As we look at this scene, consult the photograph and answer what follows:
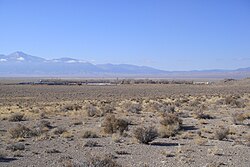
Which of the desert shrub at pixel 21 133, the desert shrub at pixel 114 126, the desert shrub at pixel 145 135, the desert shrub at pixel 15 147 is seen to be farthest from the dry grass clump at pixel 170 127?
the desert shrub at pixel 15 147

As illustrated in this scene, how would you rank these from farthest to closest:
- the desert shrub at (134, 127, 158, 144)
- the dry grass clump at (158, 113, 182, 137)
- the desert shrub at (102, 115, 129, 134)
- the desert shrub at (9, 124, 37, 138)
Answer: the desert shrub at (102, 115, 129, 134) < the dry grass clump at (158, 113, 182, 137) < the desert shrub at (9, 124, 37, 138) < the desert shrub at (134, 127, 158, 144)

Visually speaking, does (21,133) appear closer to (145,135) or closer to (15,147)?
(15,147)

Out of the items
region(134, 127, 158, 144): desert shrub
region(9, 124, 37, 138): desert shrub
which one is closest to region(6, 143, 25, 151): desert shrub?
region(9, 124, 37, 138): desert shrub

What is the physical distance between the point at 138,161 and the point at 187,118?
1525cm

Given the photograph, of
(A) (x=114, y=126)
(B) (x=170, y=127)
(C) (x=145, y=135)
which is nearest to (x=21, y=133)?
(A) (x=114, y=126)

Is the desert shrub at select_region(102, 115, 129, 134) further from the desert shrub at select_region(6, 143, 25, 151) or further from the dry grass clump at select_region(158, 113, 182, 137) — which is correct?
the desert shrub at select_region(6, 143, 25, 151)

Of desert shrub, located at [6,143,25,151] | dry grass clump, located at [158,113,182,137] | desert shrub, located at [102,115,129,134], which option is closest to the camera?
desert shrub, located at [6,143,25,151]

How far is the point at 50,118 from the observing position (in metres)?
29.8

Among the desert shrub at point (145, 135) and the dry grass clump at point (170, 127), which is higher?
the desert shrub at point (145, 135)

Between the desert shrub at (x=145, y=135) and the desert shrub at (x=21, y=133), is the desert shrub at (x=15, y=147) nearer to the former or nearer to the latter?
the desert shrub at (x=21, y=133)

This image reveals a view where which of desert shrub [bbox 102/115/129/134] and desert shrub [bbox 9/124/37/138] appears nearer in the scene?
desert shrub [bbox 9/124/37/138]

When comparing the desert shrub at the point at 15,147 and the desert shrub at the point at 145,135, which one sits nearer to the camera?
the desert shrub at the point at 15,147

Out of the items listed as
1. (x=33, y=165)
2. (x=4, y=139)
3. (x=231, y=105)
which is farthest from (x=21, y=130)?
(x=231, y=105)

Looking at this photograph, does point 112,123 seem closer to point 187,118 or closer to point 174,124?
point 174,124
